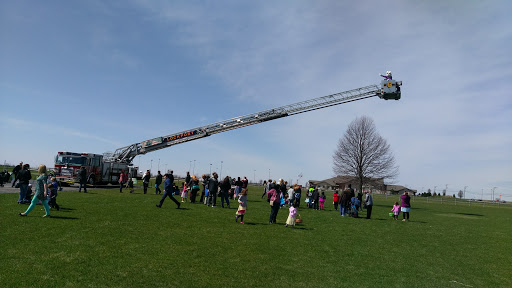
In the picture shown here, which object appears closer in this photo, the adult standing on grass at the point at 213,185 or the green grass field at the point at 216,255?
the green grass field at the point at 216,255

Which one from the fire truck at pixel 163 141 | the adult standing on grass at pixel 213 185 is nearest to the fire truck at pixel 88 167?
the fire truck at pixel 163 141

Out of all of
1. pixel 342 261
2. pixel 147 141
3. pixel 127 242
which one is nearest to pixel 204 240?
pixel 127 242

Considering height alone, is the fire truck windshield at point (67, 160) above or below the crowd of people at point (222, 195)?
above

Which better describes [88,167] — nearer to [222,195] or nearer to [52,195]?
[222,195]

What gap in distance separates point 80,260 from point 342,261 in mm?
6445

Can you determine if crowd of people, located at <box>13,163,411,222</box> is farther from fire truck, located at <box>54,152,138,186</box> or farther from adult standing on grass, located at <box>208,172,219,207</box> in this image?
fire truck, located at <box>54,152,138,186</box>

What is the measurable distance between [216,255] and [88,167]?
25530 millimetres

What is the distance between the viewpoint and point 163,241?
28.9ft

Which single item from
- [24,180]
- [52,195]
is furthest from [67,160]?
[52,195]

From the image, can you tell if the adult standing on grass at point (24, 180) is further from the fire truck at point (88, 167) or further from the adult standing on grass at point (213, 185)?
the fire truck at point (88, 167)

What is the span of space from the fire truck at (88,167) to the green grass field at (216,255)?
A: 16033 mm

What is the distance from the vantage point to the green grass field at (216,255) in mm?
6062

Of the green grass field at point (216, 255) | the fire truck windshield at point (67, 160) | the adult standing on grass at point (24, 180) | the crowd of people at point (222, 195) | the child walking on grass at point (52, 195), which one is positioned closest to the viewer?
the green grass field at point (216, 255)

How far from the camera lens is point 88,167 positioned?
28625 mm
